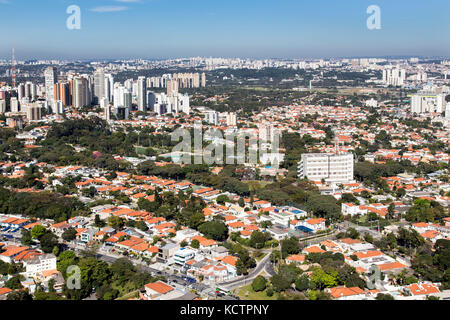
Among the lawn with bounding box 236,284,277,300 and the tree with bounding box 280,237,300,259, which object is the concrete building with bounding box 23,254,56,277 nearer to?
the lawn with bounding box 236,284,277,300

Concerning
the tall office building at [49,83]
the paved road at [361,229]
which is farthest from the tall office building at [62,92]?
the paved road at [361,229]

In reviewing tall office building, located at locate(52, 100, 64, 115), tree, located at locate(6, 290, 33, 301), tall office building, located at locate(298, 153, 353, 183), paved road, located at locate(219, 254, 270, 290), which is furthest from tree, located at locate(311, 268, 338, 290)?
tall office building, located at locate(52, 100, 64, 115)

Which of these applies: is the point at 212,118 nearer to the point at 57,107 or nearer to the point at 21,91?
the point at 57,107

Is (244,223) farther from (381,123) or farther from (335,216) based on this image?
(381,123)

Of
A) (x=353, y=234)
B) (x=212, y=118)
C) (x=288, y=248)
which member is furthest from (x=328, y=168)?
(x=212, y=118)
